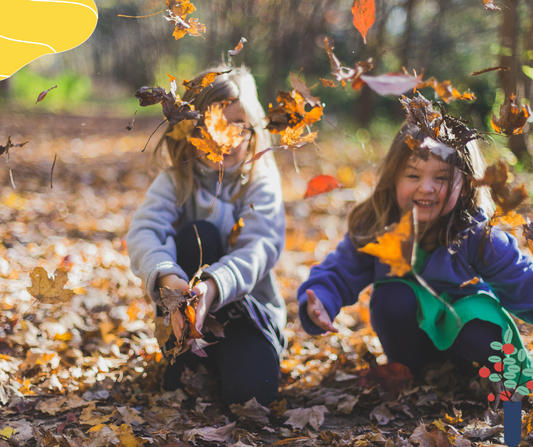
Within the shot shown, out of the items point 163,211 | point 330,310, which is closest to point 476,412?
point 330,310

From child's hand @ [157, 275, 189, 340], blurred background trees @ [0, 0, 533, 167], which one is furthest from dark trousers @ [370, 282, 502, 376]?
blurred background trees @ [0, 0, 533, 167]

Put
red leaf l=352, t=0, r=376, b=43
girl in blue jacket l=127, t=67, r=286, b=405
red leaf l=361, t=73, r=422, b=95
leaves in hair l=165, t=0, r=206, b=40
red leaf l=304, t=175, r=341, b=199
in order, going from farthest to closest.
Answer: girl in blue jacket l=127, t=67, r=286, b=405, red leaf l=304, t=175, r=341, b=199, leaves in hair l=165, t=0, r=206, b=40, red leaf l=352, t=0, r=376, b=43, red leaf l=361, t=73, r=422, b=95

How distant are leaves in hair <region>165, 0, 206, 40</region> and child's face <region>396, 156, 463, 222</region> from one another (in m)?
0.77

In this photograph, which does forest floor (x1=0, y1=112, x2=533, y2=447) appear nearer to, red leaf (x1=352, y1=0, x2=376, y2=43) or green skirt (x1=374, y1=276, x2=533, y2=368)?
green skirt (x1=374, y1=276, x2=533, y2=368)

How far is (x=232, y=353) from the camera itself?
1.68 meters

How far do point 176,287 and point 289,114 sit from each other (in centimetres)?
63

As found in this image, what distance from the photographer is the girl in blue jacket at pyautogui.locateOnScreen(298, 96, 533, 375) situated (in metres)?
1.49

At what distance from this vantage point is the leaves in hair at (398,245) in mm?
1152

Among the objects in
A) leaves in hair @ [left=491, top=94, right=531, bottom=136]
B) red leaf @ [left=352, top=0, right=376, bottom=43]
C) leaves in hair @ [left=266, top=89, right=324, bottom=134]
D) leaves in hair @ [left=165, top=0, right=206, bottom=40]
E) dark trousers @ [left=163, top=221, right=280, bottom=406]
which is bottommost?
dark trousers @ [left=163, top=221, right=280, bottom=406]

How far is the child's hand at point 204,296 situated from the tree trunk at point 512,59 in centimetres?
203

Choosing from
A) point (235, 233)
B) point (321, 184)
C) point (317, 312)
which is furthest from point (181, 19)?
point (317, 312)

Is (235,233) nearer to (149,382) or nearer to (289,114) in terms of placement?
(289,114)

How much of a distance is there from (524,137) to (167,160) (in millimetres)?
3074

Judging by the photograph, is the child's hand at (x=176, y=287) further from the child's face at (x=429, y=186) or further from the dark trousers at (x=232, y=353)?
the child's face at (x=429, y=186)
